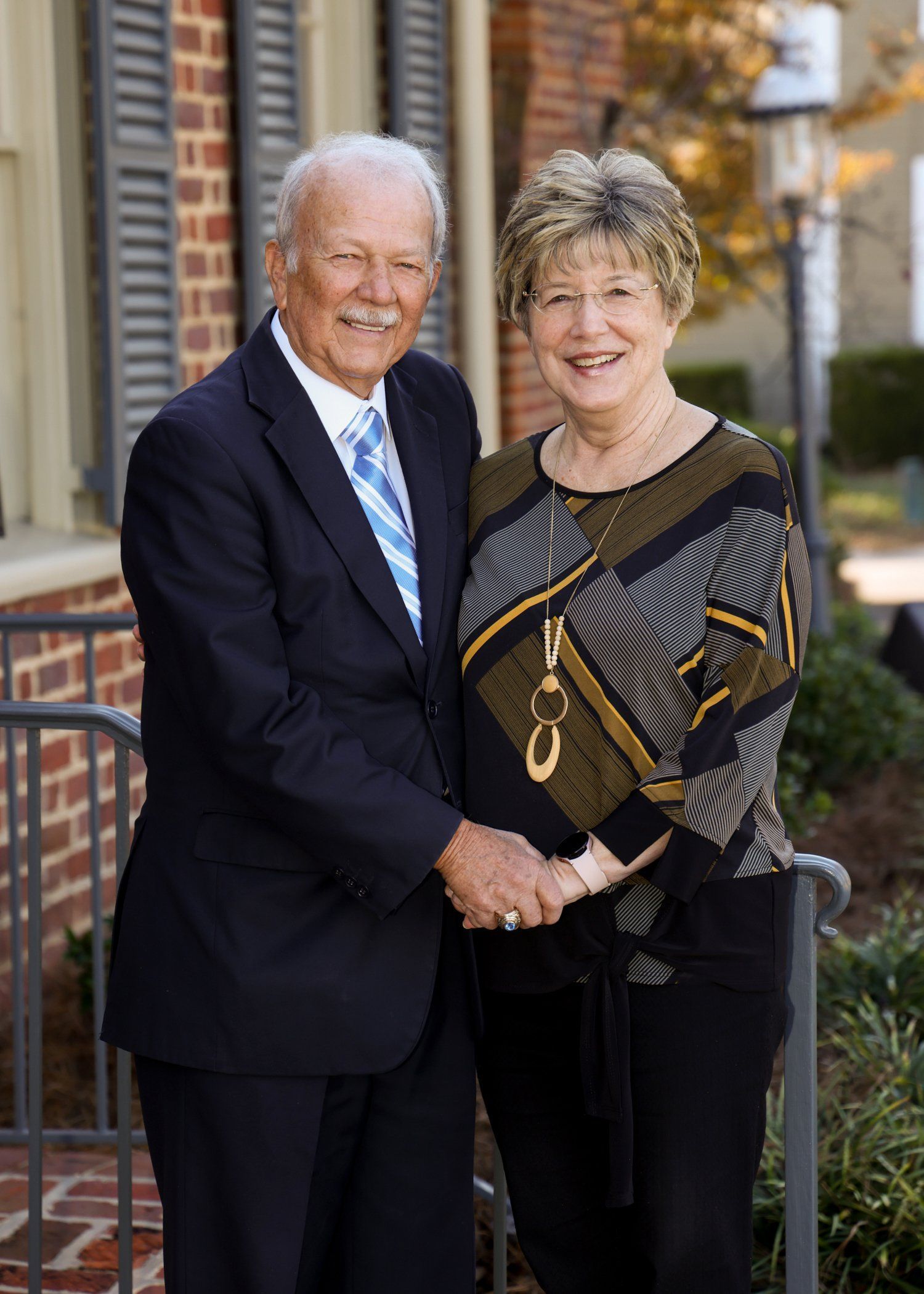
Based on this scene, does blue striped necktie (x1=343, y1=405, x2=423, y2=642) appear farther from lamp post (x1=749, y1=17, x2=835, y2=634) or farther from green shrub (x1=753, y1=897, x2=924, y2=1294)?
lamp post (x1=749, y1=17, x2=835, y2=634)

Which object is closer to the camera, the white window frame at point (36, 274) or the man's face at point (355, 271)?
the man's face at point (355, 271)

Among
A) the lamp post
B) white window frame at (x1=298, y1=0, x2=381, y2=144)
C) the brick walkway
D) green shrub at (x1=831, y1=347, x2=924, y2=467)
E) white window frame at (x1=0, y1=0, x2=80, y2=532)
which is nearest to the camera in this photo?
the brick walkway

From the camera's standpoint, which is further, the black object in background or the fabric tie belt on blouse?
the black object in background

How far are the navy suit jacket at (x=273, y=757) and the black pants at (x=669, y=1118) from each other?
235mm

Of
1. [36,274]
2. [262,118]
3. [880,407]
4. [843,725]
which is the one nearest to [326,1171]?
[36,274]

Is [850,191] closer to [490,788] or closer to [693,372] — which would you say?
[693,372]

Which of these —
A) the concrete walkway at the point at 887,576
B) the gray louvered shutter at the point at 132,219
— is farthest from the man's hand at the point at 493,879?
the concrete walkway at the point at 887,576

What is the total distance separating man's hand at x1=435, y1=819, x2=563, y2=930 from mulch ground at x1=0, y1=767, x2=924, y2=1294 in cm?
140

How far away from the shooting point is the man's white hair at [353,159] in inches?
88.0

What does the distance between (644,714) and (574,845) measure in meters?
0.22

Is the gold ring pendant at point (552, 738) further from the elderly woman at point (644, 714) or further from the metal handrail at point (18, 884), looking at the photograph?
the metal handrail at point (18, 884)

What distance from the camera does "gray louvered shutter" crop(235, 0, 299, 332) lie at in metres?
5.11

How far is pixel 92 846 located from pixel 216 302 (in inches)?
81.5

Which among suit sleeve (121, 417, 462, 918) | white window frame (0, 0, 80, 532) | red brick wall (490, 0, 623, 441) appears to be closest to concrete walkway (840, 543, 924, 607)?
red brick wall (490, 0, 623, 441)
